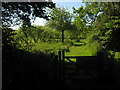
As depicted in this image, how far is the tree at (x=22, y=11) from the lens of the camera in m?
5.96

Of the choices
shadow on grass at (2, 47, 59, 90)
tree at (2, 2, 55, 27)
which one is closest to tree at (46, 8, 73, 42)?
tree at (2, 2, 55, 27)

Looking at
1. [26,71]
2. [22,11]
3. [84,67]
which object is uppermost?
[22,11]

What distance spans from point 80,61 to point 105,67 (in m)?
1.16

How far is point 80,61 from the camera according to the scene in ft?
17.7

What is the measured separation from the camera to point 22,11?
256 inches

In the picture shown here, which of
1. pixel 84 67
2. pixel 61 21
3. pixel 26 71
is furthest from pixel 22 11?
pixel 61 21

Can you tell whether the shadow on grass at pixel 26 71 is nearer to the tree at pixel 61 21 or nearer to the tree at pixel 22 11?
the tree at pixel 22 11

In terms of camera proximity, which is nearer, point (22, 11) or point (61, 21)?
point (22, 11)

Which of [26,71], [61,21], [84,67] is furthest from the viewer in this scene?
[61,21]

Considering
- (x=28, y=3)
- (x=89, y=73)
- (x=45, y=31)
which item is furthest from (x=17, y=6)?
(x=45, y=31)

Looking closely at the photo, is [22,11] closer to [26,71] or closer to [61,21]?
[26,71]

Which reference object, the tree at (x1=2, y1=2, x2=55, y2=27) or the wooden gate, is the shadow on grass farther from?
the tree at (x1=2, y1=2, x2=55, y2=27)

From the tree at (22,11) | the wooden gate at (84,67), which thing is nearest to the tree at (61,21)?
the tree at (22,11)

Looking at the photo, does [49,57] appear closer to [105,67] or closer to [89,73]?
[89,73]
